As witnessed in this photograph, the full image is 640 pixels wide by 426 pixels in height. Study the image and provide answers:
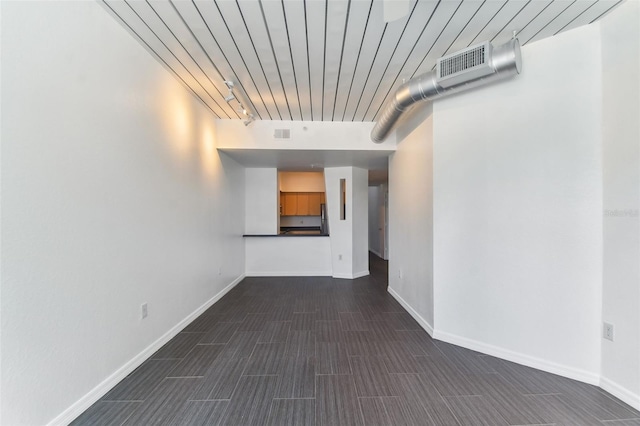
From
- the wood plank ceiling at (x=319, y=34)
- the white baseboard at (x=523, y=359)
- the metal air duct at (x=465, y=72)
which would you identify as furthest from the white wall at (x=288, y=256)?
the metal air duct at (x=465, y=72)

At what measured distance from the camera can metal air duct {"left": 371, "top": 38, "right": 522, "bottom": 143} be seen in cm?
190

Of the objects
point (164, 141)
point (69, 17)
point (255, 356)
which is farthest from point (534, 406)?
point (69, 17)

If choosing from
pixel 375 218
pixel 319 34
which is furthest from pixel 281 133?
pixel 375 218

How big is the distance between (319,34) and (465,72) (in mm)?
1246

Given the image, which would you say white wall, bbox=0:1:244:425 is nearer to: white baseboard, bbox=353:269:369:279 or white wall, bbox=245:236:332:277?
white wall, bbox=245:236:332:277

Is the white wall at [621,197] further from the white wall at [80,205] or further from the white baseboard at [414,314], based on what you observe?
the white wall at [80,205]

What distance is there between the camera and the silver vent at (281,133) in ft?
12.3

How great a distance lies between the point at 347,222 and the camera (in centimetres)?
493

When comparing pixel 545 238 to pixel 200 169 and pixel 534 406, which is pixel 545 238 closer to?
pixel 534 406

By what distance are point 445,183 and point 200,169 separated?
299cm

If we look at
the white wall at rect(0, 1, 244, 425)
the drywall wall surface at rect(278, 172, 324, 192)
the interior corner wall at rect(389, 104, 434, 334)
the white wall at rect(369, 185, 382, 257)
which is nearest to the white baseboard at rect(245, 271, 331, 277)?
the interior corner wall at rect(389, 104, 434, 334)

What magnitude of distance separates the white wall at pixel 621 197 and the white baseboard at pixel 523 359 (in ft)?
0.33

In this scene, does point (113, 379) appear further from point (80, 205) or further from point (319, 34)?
point (319, 34)

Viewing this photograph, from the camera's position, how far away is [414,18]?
70.5 inches
